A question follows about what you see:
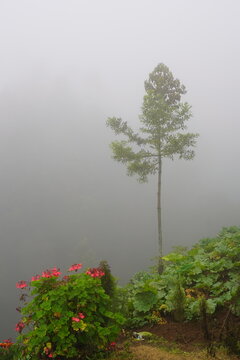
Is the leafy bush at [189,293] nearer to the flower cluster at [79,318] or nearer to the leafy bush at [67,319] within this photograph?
the leafy bush at [67,319]

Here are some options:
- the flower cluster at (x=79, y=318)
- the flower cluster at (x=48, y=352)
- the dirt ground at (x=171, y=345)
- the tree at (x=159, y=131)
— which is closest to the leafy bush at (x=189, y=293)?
the dirt ground at (x=171, y=345)

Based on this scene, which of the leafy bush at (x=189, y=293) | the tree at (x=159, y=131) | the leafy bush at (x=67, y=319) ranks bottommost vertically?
the leafy bush at (x=67, y=319)

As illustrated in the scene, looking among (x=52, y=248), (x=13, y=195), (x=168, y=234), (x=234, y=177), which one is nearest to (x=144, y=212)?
(x=168, y=234)

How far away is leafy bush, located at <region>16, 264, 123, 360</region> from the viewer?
3.79 meters

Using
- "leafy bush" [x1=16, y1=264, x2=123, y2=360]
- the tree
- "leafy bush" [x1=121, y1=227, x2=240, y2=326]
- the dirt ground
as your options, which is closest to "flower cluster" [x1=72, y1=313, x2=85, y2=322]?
"leafy bush" [x1=16, y1=264, x2=123, y2=360]

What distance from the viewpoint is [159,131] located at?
1523cm

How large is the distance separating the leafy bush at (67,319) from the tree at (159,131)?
34.8 ft

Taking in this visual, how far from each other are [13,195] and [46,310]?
116631 mm

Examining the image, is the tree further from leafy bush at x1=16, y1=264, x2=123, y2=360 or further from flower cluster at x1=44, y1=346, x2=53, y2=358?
flower cluster at x1=44, y1=346, x2=53, y2=358

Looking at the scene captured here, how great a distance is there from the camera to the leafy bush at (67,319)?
379 centimetres

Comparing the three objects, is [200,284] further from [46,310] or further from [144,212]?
[144,212]

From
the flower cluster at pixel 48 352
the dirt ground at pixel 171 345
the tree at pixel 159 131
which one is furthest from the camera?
the tree at pixel 159 131

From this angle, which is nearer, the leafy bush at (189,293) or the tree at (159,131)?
the leafy bush at (189,293)

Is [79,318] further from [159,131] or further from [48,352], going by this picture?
[159,131]
